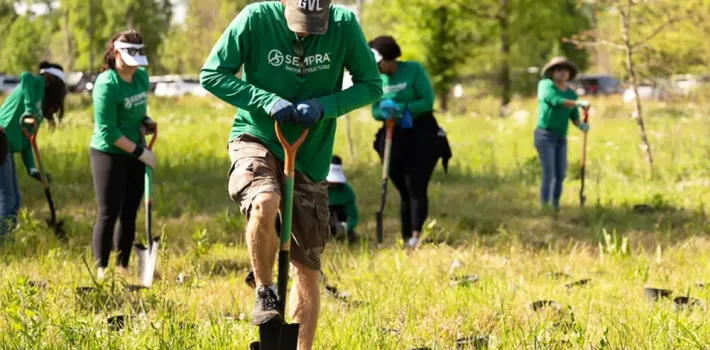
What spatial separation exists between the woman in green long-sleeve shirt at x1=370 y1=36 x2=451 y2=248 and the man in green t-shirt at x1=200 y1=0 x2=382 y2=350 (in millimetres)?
3362

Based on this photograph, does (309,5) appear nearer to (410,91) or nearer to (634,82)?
(410,91)

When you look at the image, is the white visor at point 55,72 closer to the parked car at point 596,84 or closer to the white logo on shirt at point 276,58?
the white logo on shirt at point 276,58

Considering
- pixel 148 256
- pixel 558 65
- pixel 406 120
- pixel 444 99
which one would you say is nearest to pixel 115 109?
pixel 148 256

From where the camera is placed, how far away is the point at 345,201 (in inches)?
313

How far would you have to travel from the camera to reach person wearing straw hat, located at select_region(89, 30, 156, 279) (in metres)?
5.89

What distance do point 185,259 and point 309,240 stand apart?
9.29 ft

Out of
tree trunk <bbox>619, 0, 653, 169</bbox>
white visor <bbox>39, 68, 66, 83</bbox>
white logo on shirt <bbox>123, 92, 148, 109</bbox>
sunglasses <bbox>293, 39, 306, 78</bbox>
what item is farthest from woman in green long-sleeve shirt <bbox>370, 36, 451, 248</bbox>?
tree trunk <bbox>619, 0, 653, 169</bbox>

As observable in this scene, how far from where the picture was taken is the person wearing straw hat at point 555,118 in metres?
9.44

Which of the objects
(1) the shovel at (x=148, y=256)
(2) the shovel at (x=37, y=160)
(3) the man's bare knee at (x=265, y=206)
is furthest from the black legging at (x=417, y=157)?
(3) the man's bare knee at (x=265, y=206)

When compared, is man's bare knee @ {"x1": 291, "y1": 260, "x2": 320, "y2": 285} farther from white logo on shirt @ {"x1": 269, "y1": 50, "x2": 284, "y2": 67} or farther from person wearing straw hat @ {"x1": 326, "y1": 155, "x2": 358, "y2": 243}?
person wearing straw hat @ {"x1": 326, "y1": 155, "x2": 358, "y2": 243}

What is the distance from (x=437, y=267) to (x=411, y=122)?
1.60 meters

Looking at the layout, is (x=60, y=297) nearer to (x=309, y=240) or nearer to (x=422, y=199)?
(x=309, y=240)

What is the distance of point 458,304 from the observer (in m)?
4.89

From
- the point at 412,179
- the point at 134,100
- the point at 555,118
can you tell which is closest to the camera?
the point at 134,100
